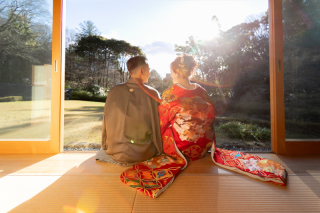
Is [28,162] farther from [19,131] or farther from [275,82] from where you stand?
[275,82]

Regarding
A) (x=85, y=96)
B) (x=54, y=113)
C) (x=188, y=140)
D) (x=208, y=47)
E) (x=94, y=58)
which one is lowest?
(x=188, y=140)

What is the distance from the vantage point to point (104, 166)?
199 cm

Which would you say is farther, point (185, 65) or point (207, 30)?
point (207, 30)

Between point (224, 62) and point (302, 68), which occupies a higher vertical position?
point (224, 62)

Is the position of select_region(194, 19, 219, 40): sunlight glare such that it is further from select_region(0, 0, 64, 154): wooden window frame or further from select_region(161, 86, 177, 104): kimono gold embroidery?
select_region(0, 0, 64, 154): wooden window frame

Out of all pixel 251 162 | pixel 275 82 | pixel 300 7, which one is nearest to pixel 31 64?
pixel 251 162

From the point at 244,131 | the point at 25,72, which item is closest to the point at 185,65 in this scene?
the point at 244,131

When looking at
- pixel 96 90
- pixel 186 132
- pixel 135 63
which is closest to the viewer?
pixel 186 132

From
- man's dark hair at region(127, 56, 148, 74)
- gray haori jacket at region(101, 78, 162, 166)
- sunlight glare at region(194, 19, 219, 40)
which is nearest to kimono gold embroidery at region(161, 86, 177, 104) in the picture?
gray haori jacket at region(101, 78, 162, 166)

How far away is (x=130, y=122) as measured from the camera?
6.54 feet

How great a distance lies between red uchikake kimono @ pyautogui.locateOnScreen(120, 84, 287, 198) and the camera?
5.84 ft

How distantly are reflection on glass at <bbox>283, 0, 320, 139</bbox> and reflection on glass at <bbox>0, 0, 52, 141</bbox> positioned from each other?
327 cm

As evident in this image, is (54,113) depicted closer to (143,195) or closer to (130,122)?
(130,122)

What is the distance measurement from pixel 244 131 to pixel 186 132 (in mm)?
1301
